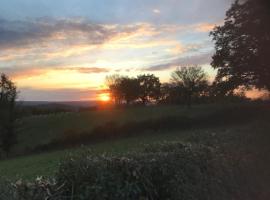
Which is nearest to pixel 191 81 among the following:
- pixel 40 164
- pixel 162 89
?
pixel 162 89

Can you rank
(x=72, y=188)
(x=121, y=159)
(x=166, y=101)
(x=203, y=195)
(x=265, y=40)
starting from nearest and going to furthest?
(x=72, y=188) → (x=121, y=159) → (x=203, y=195) → (x=265, y=40) → (x=166, y=101)

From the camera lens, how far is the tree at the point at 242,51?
5006cm

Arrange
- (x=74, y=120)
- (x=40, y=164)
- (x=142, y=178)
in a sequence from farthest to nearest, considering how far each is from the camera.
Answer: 1. (x=74, y=120)
2. (x=40, y=164)
3. (x=142, y=178)

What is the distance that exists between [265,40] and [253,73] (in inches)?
162

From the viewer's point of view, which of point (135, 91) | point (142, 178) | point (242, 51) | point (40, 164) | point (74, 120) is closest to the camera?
point (142, 178)

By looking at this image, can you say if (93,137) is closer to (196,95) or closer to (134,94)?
(196,95)

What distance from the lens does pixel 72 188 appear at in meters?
5.65

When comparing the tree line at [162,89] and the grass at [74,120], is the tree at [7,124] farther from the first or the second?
the tree line at [162,89]

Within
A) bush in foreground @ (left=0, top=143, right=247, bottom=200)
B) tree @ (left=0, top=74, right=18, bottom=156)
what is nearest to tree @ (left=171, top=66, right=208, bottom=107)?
tree @ (left=0, top=74, right=18, bottom=156)

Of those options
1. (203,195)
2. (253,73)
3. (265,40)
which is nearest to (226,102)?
(253,73)

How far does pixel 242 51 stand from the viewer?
171ft

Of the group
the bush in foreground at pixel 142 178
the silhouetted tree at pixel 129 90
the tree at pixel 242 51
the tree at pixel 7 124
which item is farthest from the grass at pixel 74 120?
the bush in foreground at pixel 142 178

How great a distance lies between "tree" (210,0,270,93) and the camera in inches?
1971

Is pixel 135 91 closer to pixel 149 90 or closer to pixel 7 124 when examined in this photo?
pixel 149 90
